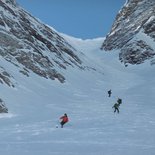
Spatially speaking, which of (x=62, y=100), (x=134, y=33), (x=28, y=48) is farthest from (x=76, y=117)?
(x=134, y=33)

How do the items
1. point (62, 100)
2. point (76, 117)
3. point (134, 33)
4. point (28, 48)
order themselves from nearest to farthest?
point (76, 117) → point (62, 100) → point (28, 48) → point (134, 33)

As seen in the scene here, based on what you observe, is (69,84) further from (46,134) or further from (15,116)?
(46,134)

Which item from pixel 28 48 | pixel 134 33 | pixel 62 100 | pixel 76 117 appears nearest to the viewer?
pixel 76 117

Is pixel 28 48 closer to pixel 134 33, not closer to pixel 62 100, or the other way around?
pixel 62 100

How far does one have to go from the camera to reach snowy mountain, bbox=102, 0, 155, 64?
9350 cm

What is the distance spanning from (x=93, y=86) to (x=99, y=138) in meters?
38.1

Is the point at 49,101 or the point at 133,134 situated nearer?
the point at 133,134

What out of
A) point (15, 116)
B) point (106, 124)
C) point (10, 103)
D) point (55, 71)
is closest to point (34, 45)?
point (55, 71)

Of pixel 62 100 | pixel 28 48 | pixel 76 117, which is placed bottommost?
pixel 76 117

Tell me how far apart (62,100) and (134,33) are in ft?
217

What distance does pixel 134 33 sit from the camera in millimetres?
105125

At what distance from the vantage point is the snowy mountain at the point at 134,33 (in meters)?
93.5

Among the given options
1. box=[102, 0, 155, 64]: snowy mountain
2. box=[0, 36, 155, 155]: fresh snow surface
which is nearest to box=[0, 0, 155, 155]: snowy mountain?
box=[0, 36, 155, 155]: fresh snow surface

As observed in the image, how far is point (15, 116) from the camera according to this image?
3058 cm
